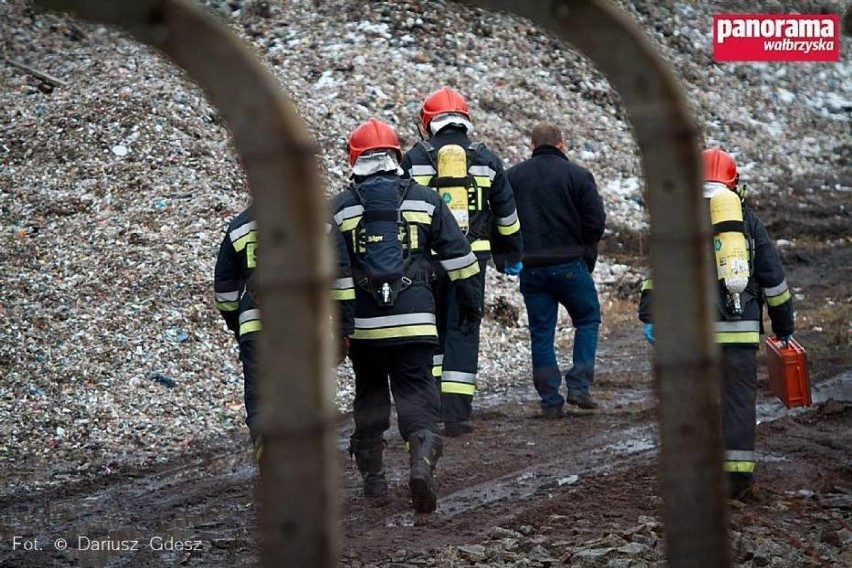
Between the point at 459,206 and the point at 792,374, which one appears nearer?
the point at 792,374

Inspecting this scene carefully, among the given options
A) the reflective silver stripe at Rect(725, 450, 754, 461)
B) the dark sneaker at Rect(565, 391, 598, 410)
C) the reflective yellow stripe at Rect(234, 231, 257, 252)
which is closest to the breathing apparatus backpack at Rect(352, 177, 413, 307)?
the reflective yellow stripe at Rect(234, 231, 257, 252)

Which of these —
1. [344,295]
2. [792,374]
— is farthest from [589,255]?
[344,295]

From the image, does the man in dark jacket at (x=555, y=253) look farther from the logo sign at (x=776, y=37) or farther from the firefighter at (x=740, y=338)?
the logo sign at (x=776, y=37)

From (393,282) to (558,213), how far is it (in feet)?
9.12

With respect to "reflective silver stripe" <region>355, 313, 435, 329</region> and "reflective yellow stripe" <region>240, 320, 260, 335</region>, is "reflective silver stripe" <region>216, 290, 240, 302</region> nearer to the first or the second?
"reflective yellow stripe" <region>240, 320, 260, 335</region>

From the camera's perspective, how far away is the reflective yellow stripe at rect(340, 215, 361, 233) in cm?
698

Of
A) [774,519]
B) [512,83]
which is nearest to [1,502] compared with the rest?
[774,519]

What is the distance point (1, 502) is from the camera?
7.83 metres

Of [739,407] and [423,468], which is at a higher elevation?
[739,407]

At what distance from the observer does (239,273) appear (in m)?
6.98

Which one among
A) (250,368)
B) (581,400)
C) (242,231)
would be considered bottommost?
(581,400)

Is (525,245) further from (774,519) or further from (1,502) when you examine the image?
(1,502)

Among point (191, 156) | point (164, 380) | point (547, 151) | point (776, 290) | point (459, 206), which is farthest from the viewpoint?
point (191, 156)

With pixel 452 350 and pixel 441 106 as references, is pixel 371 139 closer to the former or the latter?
pixel 441 106
